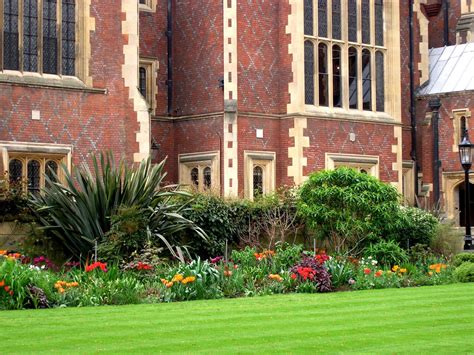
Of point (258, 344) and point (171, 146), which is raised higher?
point (171, 146)

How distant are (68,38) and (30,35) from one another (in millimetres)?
929

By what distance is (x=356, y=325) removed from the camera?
13352 mm

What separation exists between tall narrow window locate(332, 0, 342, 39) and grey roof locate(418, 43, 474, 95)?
522 cm

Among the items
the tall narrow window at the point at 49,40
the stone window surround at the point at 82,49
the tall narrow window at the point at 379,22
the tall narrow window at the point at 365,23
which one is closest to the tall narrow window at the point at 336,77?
the tall narrow window at the point at 365,23

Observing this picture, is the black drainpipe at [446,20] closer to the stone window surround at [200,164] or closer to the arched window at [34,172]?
the stone window surround at [200,164]

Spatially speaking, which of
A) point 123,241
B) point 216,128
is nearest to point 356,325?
point 123,241

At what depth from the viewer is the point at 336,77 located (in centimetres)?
3322

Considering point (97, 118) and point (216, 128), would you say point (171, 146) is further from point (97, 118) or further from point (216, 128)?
point (97, 118)

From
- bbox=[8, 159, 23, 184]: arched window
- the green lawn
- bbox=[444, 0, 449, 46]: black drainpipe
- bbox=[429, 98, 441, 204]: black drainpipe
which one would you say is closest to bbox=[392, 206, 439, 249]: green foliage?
the green lawn

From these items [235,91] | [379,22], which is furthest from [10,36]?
[379,22]

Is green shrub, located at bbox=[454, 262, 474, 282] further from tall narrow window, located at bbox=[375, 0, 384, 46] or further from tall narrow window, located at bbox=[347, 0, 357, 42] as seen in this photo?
tall narrow window, located at bbox=[375, 0, 384, 46]

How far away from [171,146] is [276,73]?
374 cm

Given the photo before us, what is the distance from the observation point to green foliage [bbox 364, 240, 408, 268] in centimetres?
2331

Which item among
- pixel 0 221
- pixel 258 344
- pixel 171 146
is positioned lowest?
pixel 258 344
